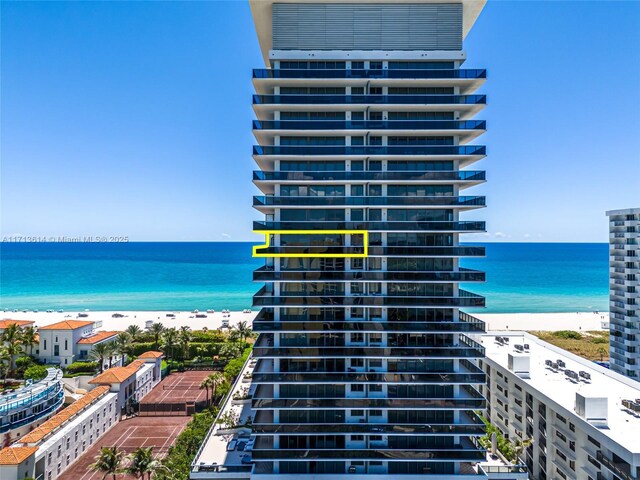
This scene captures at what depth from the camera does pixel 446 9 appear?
32.0 meters

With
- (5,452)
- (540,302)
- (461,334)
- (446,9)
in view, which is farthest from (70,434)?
(540,302)

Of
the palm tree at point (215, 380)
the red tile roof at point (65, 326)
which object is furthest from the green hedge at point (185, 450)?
the red tile roof at point (65, 326)

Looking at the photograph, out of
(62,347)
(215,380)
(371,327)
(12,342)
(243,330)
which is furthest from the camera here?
(243,330)

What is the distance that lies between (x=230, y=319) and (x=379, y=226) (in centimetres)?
7765

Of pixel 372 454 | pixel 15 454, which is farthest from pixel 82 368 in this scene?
pixel 372 454

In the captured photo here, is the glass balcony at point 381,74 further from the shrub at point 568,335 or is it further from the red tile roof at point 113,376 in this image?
the shrub at point 568,335

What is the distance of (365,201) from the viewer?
30.6 metres

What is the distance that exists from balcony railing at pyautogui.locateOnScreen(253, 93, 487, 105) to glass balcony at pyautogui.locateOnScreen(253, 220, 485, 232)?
9887 mm

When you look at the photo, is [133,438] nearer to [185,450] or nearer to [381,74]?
[185,450]

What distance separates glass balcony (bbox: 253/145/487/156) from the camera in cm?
3091

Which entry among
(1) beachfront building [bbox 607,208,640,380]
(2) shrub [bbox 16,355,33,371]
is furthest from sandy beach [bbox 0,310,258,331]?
(1) beachfront building [bbox 607,208,640,380]

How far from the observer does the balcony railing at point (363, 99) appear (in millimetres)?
30969

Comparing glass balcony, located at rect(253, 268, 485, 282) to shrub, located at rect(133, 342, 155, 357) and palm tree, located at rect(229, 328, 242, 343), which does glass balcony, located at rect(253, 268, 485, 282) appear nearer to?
palm tree, located at rect(229, 328, 242, 343)

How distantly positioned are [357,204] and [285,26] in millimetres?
16705
